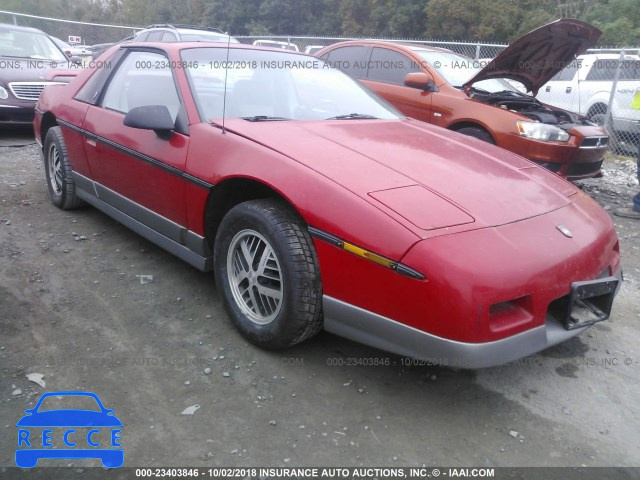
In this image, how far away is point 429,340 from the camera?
200 centimetres

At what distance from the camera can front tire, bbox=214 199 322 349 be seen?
233cm

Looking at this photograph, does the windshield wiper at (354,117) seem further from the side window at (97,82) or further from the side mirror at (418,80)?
the side mirror at (418,80)

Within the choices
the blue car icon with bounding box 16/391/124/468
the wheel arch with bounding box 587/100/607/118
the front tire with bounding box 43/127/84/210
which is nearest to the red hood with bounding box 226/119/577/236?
the blue car icon with bounding box 16/391/124/468

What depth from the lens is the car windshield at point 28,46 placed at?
7.93 metres

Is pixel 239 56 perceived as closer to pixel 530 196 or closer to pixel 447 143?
pixel 447 143

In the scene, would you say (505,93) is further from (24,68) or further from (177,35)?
(24,68)

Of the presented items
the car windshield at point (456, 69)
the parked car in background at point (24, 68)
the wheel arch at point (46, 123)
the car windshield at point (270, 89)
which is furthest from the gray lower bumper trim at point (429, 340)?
the parked car in background at point (24, 68)

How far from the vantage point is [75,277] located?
3.34 meters

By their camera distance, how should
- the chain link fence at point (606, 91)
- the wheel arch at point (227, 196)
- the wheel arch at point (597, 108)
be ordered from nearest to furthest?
1. the wheel arch at point (227, 196)
2. the chain link fence at point (606, 91)
3. the wheel arch at point (597, 108)

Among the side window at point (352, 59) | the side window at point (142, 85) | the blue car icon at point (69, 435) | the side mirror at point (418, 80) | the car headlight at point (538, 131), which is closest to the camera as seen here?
the blue car icon at point (69, 435)

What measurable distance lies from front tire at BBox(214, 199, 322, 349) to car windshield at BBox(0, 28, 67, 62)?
7172 mm

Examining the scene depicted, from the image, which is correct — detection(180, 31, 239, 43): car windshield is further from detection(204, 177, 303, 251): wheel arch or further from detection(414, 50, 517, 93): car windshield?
detection(204, 177, 303, 251): wheel arch

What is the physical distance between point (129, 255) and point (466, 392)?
2543 millimetres

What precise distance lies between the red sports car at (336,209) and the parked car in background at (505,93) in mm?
2246
